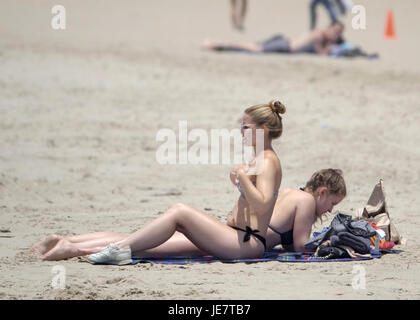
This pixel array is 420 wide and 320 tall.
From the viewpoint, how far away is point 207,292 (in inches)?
248

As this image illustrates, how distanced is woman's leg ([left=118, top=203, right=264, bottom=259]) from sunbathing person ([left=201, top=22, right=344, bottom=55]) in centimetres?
931

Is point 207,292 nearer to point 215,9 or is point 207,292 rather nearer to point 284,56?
point 284,56

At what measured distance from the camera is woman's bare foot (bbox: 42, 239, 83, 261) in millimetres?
7105

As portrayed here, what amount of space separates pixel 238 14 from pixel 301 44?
2.53 m

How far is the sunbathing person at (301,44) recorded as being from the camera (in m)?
16.0

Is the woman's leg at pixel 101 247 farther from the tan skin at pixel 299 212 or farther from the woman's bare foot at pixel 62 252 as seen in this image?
the tan skin at pixel 299 212

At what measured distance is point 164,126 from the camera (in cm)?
1262

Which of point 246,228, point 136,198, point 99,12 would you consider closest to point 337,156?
point 136,198

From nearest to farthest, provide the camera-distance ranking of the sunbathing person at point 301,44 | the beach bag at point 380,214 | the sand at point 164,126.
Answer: the sand at point 164,126, the beach bag at point 380,214, the sunbathing person at point 301,44

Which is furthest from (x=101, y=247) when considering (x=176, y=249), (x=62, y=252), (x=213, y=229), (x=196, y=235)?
(x=213, y=229)

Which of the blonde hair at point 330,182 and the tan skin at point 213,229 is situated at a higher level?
the blonde hair at point 330,182

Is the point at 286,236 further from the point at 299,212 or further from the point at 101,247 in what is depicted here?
the point at 101,247

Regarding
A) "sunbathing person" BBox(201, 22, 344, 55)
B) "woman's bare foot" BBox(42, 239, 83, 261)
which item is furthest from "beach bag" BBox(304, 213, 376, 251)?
"sunbathing person" BBox(201, 22, 344, 55)

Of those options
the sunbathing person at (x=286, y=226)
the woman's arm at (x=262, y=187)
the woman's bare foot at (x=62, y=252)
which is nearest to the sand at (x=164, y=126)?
the woman's bare foot at (x=62, y=252)
